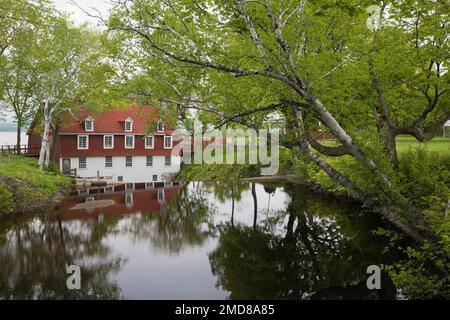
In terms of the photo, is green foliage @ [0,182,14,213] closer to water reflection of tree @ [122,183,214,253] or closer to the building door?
water reflection of tree @ [122,183,214,253]

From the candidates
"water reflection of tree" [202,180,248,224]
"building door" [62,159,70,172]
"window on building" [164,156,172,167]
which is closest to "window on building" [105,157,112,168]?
"building door" [62,159,70,172]

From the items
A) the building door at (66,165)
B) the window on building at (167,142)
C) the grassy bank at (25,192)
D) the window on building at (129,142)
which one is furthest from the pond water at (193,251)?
the window on building at (167,142)

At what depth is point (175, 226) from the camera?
53.5 feet

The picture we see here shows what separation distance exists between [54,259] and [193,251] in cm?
466

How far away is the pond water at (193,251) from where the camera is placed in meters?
9.45

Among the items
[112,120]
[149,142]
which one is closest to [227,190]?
[149,142]

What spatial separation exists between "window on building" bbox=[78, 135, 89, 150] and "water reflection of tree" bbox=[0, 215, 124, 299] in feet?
74.9

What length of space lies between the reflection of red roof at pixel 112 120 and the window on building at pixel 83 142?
0.69 metres

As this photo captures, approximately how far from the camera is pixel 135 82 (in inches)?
631

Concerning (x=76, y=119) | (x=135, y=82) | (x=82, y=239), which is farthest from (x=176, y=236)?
(x=76, y=119)

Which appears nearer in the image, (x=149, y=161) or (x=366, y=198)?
(x=366, y=198)

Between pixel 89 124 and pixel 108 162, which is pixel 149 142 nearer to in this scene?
pixel 108 162

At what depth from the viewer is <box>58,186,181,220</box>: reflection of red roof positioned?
1803 centimetres
